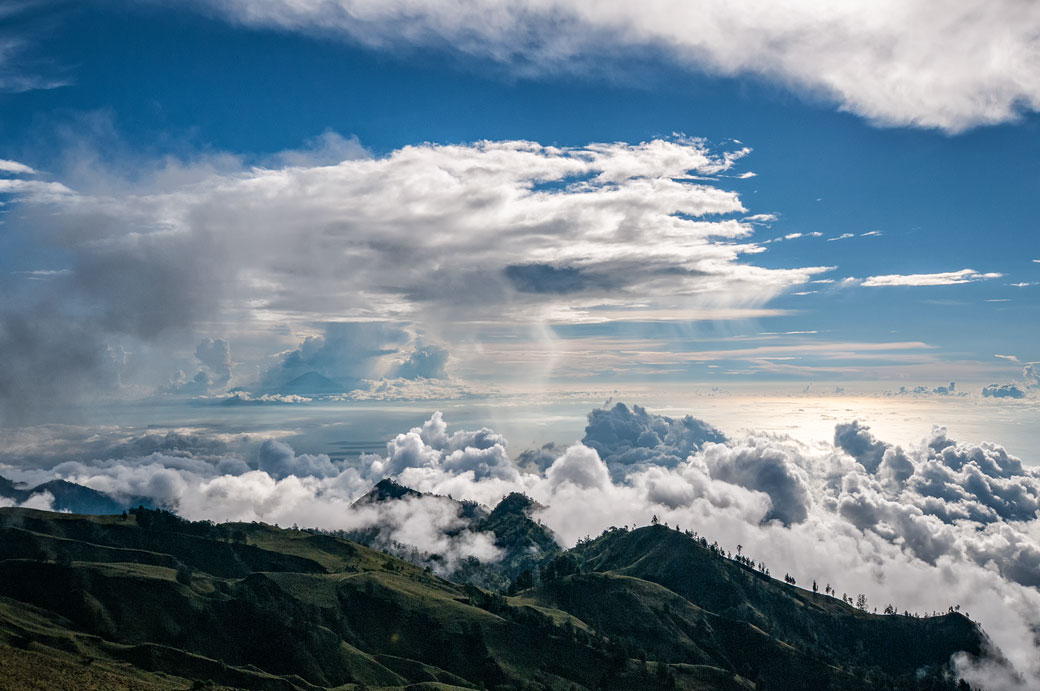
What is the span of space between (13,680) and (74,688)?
16891mm

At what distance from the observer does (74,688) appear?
19712 centimetres

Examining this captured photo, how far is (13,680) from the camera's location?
189125 mm
